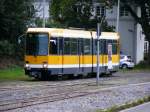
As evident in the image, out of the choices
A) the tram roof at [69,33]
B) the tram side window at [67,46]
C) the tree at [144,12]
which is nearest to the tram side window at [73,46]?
the tram roof at [69,33]

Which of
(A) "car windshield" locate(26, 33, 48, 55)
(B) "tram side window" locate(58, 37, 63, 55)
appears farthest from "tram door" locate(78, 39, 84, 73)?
(A) "car windshield" locate(26, 33, 48, 55)

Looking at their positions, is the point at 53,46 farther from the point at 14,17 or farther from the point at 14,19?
the point at 14,19

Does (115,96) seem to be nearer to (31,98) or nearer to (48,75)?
(31,98)

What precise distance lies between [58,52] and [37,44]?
4.63 feet

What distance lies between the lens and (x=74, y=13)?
7912 cm

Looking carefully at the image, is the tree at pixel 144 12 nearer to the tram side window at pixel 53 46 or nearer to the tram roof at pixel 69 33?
the tram roof at pixel 69 33

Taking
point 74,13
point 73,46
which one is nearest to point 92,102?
point 73,46

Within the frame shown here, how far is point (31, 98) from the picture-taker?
989 inches

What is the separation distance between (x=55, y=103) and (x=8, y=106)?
2.15 metres

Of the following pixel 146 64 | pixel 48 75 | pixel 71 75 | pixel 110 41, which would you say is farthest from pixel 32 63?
pixel 146 64

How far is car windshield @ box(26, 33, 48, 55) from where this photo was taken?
3894 cm

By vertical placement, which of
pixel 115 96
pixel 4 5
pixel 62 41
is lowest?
pixel 115 96

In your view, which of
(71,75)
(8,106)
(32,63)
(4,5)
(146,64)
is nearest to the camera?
(8,106)

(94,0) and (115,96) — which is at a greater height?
(94,0)
